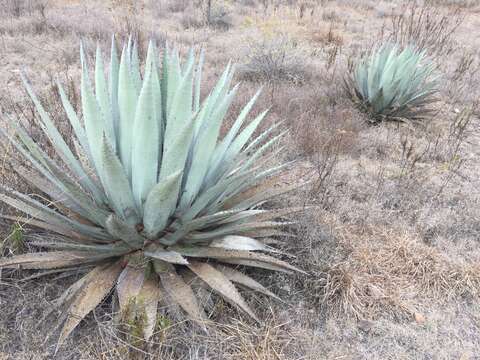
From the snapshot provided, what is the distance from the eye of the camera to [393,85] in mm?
4418

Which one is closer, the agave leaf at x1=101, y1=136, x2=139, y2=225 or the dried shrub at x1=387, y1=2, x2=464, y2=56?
the agave leaf at x1=101, y1=136, x2=139, y2=225

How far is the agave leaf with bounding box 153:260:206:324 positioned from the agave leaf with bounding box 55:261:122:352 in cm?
21

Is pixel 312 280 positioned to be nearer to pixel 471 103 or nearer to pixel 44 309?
pixel 44 309

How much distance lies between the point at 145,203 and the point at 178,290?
16.5 inches

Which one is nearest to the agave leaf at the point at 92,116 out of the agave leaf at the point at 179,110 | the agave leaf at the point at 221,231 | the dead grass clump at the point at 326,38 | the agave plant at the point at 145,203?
the agave plant at the point at 145,203

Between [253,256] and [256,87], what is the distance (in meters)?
3.49

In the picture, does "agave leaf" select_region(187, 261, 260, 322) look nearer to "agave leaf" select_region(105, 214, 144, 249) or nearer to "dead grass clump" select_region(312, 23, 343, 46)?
"agave leaf" select_region(105, 214, 144, 249)

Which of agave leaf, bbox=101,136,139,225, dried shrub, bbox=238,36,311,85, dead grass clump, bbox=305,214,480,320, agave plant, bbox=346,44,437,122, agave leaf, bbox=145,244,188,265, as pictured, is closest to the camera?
agave leaf, bbox=101,136,139,225

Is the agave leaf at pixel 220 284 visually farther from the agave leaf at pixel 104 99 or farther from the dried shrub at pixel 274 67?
the dried shrub at pixel 274 67

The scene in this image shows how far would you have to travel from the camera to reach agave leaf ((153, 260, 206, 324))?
177 centimetres

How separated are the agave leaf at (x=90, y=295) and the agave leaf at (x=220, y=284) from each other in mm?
368

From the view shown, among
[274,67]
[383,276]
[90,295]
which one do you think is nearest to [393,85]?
[274,67]

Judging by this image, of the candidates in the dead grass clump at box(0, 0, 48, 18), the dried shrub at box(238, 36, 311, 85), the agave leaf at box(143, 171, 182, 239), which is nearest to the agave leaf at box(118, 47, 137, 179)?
the agave leaf at box(143, 171, 182, 239)

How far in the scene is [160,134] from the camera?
1.94 meters
